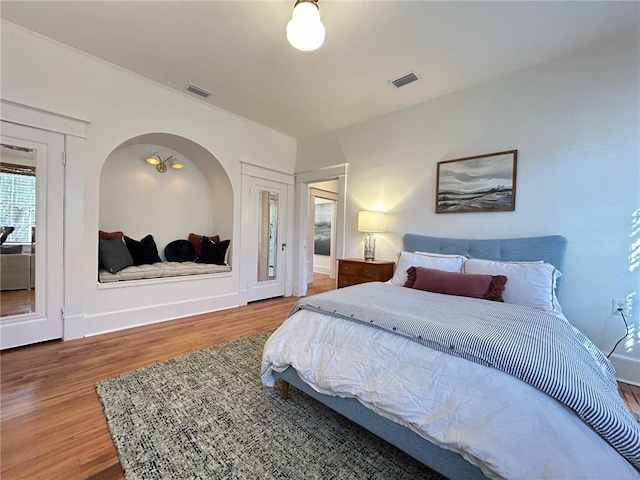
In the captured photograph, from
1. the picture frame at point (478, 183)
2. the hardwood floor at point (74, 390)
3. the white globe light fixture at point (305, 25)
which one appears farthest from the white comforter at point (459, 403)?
the picture frame at point (478, 183)

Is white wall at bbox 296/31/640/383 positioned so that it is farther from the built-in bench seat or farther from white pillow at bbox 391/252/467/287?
the built-in bench seat

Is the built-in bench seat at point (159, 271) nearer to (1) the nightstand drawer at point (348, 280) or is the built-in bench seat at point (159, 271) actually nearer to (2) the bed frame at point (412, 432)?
(1) the nightstand drawer at point (348, 280)

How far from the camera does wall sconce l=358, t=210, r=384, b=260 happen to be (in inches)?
138

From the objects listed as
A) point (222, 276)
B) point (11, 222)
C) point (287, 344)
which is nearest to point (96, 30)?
point (11, 222)

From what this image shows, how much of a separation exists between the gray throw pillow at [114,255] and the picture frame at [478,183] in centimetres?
377

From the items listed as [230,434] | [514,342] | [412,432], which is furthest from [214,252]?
[514,342]

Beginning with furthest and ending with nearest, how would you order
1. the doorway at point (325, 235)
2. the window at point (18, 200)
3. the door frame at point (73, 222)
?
the doorway at point (325, 235) < the door frame at point (73, 222) < the window at point (18, 200)

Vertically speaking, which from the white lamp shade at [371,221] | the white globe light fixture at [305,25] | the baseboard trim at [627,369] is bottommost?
the baseboard trim at [627,369]

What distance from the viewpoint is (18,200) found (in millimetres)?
2406

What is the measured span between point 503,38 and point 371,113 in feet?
5.51

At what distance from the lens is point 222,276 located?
12.7ft

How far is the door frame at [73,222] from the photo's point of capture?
102 inches

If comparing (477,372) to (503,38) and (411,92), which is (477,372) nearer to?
(503,38)

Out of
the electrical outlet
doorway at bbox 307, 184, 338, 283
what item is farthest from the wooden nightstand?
doorway at bbox 307, 184, 338, 283
